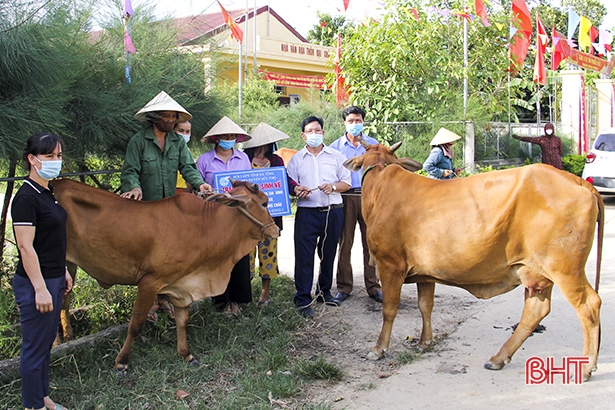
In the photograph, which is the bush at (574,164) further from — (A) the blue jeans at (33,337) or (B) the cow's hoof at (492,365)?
(A) the blue jeans at (33,337)

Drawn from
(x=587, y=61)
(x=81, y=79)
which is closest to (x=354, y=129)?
(x=81, y=79)

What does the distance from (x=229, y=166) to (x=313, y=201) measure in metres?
0.79

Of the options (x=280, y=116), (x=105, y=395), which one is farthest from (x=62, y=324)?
(x=280, y=116)

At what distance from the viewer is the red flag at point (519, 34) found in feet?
46.9

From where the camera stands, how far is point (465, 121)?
13469 millimetres

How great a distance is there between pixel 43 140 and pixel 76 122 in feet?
5.37

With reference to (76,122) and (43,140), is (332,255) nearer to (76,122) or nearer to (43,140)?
(76,122)

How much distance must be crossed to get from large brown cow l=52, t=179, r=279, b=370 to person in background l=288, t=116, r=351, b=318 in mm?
1090

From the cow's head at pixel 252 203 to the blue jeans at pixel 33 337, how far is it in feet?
4.59

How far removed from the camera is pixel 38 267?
311cm

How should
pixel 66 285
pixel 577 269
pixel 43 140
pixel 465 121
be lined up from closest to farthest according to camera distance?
1. pixel 43 140
2. pixel 66 285
3. pixel 577 269
4. pixel 465 121

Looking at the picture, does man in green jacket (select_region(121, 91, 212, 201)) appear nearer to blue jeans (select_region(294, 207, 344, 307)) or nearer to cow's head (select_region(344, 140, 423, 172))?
blue jeans (select_region(294, 207, 344, 307))

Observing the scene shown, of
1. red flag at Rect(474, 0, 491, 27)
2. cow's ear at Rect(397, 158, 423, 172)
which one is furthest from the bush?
cow's ear at Rect(397, 158, 423, 172)

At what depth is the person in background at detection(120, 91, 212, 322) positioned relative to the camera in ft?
14.8
